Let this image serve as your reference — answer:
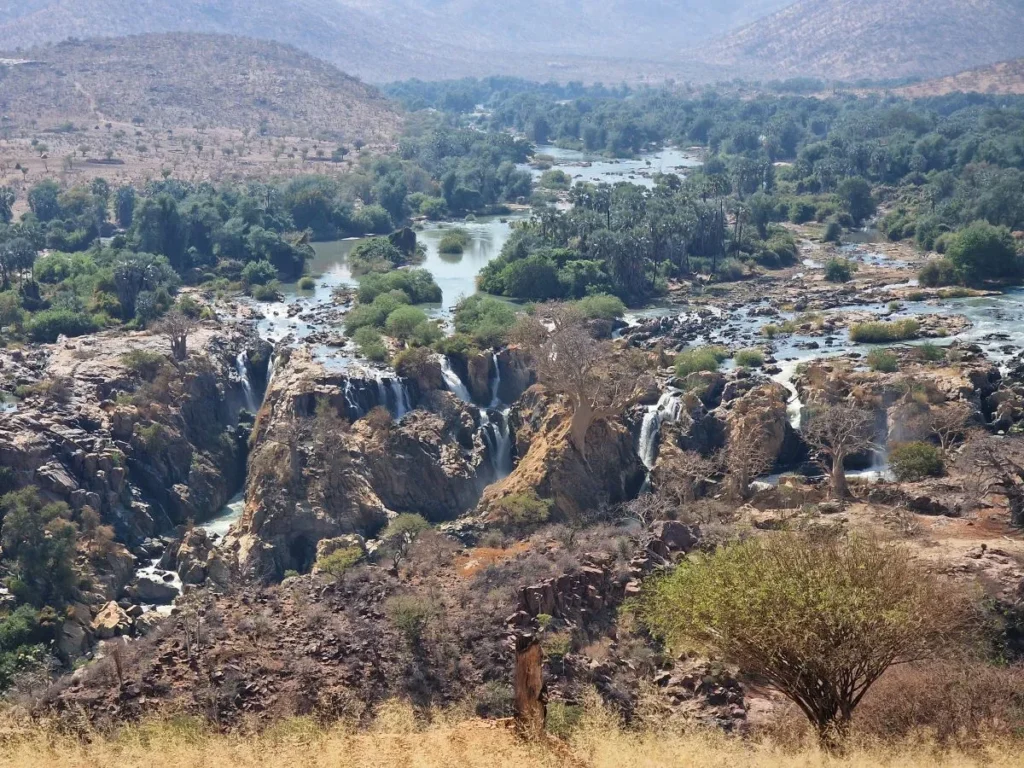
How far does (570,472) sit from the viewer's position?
5456 centimetres

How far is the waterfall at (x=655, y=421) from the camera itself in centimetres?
5831

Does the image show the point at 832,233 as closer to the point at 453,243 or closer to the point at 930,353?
the point at 453,243

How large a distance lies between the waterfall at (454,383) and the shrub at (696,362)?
390 inches

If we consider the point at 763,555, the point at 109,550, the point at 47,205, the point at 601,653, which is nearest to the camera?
the point at 763,555

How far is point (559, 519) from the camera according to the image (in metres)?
52.8

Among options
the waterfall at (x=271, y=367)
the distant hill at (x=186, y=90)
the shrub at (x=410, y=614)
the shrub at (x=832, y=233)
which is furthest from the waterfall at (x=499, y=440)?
the distant hill at (x=186, y=90)

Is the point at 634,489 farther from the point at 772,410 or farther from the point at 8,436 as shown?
the point at 8,436

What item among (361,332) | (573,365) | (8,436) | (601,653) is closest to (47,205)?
(361,332)

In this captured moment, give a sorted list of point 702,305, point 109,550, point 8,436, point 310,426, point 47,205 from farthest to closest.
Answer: point 47,205, point 702,305, point 310,426, point 8,436, point 109,550

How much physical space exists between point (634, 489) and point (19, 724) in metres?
31.8

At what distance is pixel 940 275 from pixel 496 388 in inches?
1352

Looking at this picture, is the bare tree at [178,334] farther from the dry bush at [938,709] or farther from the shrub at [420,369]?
the dry bush at [938,709]

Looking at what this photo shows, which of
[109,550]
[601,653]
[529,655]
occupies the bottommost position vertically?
[109,550]

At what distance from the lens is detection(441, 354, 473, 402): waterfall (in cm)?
6450
